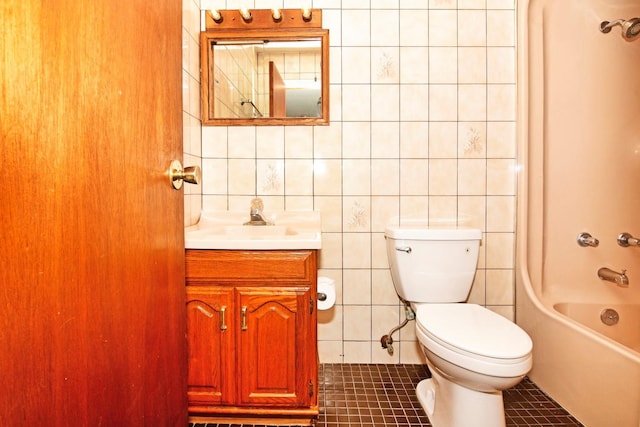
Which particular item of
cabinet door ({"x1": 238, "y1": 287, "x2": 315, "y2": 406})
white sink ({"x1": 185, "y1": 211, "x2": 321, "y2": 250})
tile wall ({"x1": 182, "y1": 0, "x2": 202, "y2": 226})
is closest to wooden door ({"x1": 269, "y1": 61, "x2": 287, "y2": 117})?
tile wall ({"x1": 182, "y1": 0, "x2": 202, "y2": 226})

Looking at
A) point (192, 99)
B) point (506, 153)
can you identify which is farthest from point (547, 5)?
point (192, 99)

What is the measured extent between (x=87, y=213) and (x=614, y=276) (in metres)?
1.84

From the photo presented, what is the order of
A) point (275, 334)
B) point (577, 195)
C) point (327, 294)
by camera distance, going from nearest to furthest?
point (275, 334) → point (327, 294) → point (577, 195)

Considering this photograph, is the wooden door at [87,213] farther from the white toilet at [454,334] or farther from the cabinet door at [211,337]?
the white toilet at [454,334]

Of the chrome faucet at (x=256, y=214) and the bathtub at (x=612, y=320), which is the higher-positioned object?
the chrome faucet at (x=256, y=214)

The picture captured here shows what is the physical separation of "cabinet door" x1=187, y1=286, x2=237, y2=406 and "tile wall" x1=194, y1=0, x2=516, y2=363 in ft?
2.09

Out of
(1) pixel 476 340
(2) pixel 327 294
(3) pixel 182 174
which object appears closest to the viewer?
(3) pixel 182 174

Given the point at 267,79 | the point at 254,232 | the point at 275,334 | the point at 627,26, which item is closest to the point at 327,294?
the point at 275,334

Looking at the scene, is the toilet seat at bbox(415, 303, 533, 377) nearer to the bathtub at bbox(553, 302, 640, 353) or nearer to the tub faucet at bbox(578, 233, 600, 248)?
the bathtub at bbox(553, 302, 640, 353)

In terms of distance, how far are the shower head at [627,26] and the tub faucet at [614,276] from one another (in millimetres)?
947

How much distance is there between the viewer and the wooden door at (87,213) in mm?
358

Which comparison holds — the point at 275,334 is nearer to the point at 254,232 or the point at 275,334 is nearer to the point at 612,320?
the point at 254,232

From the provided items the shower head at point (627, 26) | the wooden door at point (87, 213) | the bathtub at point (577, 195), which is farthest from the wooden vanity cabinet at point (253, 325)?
the shower head at point (627, 26)

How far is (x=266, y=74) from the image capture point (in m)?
1.78
